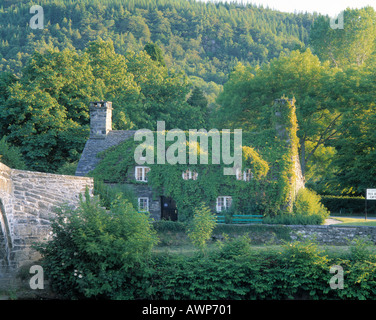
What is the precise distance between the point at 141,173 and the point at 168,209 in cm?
279

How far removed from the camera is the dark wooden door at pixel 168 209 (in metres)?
32.3

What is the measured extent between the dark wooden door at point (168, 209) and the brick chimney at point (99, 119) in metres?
7.02

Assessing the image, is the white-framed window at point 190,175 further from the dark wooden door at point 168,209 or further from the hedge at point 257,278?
the hedge at point 257,278

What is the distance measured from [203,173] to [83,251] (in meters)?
13.1

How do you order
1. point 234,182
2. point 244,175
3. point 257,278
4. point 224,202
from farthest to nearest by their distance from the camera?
point 244,175 < point 224,202 < point 234,182 < point 257,278

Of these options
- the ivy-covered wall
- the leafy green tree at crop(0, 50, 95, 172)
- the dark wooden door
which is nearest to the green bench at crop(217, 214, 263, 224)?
the ivy-covered wall

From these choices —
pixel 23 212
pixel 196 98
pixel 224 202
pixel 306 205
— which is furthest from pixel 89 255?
pixel 196 98

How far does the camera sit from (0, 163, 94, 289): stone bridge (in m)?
17.3

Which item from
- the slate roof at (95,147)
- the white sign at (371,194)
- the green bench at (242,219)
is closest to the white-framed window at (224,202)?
the green bench at (242,219)

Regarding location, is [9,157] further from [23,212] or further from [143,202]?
[23,212]

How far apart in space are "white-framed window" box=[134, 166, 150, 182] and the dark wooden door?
1644 mm

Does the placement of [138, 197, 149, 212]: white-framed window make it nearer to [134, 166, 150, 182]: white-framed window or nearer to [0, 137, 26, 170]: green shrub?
[134, 166, 150, 182]: white-framed window

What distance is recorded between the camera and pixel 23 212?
1814 centimetres
